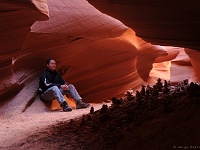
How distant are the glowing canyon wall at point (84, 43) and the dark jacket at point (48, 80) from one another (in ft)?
1.51

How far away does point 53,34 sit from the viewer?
25.1ft

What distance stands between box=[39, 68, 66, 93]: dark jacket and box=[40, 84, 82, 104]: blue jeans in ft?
0.54

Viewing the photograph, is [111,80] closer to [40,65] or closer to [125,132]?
[40,65]

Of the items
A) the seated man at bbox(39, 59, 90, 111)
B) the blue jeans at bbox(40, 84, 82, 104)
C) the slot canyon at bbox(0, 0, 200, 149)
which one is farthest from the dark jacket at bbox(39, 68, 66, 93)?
the slot canyon at bbox(0, 0, 200, 149)

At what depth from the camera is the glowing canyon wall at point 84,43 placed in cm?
426

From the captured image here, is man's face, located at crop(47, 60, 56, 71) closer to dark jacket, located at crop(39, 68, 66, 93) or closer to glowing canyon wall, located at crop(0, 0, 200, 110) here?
dark jacket, located at crop(39, 68, 66, 93)

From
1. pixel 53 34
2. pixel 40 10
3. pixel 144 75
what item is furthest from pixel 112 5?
pixel 144 75

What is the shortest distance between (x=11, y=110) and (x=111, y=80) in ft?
15.8

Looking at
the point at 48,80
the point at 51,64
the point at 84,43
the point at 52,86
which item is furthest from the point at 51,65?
the point at 84,43

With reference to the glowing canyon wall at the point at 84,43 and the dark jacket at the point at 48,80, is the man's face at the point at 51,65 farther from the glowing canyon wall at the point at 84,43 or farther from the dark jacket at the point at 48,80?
the glowing canyon wall at the point at 84,43

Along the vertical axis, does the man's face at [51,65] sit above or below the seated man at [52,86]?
above

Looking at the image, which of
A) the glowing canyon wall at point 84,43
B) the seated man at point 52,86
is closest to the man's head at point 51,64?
the seated man at point 52,86

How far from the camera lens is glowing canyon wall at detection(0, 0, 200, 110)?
14.0ft

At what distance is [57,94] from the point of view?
23.6 ft
